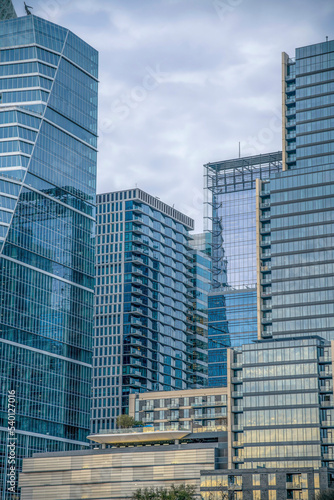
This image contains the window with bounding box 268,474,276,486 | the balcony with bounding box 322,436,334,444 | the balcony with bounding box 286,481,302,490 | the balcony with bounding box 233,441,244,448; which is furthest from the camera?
the balcony with bounding box 233,441,244,448

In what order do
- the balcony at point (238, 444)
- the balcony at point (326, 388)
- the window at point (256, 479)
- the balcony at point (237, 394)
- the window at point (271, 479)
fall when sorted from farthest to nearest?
the balcony at point (237, 394), the balcony at point (238, 444), the balcony at point (326, 388), the window at point (256, 479), the window at point (271, 479)

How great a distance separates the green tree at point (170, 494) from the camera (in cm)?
15512

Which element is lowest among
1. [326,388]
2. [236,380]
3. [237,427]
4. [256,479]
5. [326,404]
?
[256,479]

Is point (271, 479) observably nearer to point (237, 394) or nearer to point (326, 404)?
point (326, 404)

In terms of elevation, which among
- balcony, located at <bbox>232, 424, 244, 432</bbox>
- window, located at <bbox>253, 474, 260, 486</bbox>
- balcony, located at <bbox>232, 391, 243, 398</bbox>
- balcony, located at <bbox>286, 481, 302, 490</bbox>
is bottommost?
balcony, located at <bbox>286, 481, 302, 490</bbox>

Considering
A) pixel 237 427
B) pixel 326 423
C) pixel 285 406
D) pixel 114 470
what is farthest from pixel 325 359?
pixel 114 470

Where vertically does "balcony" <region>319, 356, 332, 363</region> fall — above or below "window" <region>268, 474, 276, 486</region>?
above

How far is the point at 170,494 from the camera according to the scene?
155500mm

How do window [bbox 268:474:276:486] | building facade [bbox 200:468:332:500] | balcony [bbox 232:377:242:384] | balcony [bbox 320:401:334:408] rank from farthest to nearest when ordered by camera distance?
balcony [bbox 232:377:242:384]
balcony [bbox 320:401:334:408]
window [bbox 268:474:276:486]
building facade [bbox 200:468:332:500]

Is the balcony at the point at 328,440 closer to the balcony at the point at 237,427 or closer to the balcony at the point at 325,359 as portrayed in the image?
the balcony at the point at 325,359

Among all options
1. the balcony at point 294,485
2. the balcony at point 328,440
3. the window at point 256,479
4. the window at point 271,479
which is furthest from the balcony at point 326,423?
the window at point 256,479

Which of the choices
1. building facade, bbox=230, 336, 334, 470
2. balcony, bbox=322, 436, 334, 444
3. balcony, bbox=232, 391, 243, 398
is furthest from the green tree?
balcony, bbox=322, 436, 334, 444

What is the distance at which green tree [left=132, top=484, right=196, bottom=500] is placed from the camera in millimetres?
155125

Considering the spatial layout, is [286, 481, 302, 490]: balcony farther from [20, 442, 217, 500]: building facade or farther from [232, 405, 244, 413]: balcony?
[232, 405, 244, 413]: balcony
